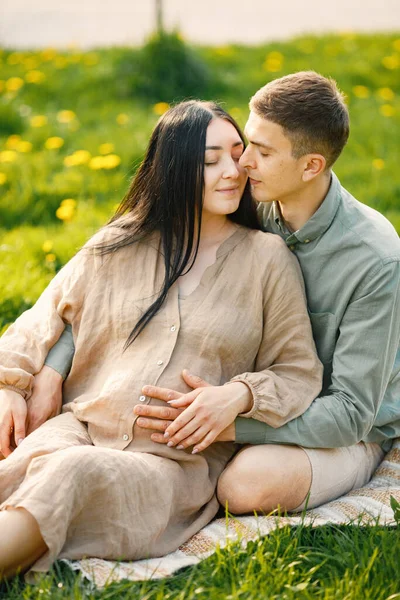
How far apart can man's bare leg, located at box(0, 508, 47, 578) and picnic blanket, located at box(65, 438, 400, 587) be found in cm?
14

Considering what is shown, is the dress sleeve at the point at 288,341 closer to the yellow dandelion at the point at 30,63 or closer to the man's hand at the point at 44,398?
the man's hand at the point at 44,398

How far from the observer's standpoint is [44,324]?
3.33m

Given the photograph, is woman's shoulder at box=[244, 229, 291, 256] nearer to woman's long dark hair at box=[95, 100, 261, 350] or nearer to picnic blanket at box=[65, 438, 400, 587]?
woman's long dark hair at box=[95, 100, 261, 350]

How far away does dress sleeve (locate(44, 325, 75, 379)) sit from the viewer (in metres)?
3.30

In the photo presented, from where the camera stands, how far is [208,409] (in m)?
2.93

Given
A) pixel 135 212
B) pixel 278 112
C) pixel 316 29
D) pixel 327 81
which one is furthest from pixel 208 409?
pixel 316 29

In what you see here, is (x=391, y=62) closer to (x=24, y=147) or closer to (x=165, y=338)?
(x=24, y=147)

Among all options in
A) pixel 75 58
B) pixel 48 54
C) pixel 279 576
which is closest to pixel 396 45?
pixel 75 58

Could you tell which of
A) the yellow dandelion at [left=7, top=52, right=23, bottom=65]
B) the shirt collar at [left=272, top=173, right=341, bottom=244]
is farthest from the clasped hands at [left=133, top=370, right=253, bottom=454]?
the yellow dandelion at [left=7, top=52, right=23, bottom=65]

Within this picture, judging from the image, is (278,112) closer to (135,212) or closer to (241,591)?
(135,212)

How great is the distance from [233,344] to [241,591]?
911 mm

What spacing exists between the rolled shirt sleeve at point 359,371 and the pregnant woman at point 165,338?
73mm

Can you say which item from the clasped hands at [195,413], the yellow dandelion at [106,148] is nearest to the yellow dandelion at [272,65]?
the yellow dandelion at [106,148]

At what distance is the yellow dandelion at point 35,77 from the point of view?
300 inches
